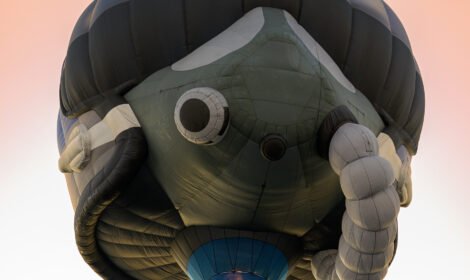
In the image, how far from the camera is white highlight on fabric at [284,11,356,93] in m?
8.21

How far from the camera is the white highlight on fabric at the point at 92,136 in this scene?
838 cm

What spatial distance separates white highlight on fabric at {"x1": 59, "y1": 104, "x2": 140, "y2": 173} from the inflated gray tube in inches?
69.8

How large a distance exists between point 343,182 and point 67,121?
9.48ft

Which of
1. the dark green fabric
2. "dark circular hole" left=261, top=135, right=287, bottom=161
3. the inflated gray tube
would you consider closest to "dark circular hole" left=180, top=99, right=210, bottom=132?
"dark circular hole" left=261, top=135, right=287, bottom=161

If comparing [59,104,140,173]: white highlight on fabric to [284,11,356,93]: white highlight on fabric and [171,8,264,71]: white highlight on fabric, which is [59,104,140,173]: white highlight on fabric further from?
[284,11,356,93]: white highlight on fabric

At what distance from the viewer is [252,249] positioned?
8.44 metres

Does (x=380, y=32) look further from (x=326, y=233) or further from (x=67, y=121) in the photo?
(x=67, y=121)

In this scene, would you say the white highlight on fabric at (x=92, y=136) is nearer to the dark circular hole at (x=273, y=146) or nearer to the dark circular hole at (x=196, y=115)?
the dark circular hole at (x=196, y=115)

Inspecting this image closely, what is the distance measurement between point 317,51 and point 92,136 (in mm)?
2047

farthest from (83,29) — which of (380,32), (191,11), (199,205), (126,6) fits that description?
(380,32)

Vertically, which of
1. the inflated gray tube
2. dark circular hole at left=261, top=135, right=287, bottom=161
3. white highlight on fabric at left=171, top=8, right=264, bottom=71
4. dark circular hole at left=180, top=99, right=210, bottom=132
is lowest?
the inflated gray tube

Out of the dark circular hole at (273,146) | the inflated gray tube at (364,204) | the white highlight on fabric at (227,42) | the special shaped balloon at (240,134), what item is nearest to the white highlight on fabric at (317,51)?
the special shaped balloon at (240,134)

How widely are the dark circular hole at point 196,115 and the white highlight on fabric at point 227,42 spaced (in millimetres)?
531

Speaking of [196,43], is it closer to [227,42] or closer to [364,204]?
[227,42]
